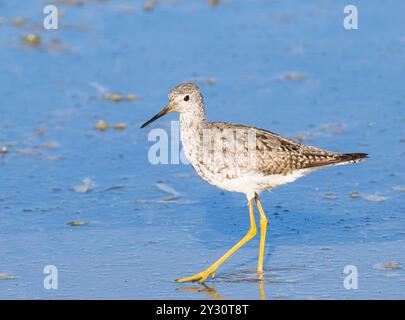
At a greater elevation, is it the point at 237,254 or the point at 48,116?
the point at 48,116

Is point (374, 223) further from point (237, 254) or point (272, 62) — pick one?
point (272, 62)

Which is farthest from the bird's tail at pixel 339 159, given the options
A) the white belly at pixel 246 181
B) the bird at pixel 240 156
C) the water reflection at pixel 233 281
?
the water reflection at pixel 233 281

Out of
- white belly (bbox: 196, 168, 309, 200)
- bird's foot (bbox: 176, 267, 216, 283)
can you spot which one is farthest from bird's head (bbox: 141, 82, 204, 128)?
bird's foot (bbox: 176, 267, 216, 283)

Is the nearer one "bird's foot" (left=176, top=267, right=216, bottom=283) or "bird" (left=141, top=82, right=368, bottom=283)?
"bird's foot" (left=176, top=267, right=216, bottom=283)

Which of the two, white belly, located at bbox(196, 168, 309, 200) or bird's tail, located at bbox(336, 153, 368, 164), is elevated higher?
bird's tail, located at bbox(336, 153, 368, 164)

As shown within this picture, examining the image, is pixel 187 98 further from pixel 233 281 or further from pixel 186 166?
pixel 186 166

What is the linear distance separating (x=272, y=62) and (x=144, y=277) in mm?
6716

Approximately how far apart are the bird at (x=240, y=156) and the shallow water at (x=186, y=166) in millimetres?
575

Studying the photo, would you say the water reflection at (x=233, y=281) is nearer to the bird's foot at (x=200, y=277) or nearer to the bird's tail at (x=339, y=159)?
the bird's foot at (x=200, y=277)

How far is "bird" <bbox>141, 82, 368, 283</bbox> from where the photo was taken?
366 inches

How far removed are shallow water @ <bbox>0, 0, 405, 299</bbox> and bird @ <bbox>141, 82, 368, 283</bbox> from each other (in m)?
0.58

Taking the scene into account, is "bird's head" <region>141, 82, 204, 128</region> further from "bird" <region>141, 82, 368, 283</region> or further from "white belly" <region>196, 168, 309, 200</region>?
"white belly" <region>196, 168, 309, 200</region>

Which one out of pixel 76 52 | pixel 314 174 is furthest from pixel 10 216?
pixel 76 52

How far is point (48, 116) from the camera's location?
43.8 ft
